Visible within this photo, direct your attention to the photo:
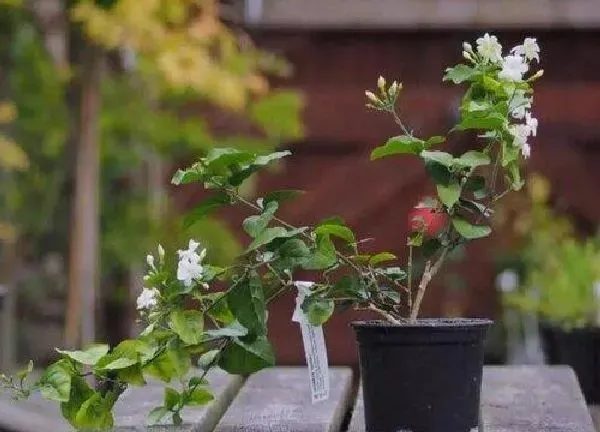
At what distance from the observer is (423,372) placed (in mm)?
1281

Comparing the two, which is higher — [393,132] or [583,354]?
[393,132]

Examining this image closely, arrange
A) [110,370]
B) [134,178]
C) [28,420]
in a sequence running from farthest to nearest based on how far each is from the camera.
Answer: [134,178], [28,420], [110,370]

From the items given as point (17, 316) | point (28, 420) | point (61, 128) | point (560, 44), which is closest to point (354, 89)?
point (560, 44)

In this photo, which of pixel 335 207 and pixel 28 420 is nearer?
pixel 28 420

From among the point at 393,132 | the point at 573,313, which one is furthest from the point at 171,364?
the point at 393,132

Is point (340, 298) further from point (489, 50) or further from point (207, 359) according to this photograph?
point (489, 50)

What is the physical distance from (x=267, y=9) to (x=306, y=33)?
203mm

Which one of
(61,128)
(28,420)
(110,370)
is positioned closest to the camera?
(110,370)

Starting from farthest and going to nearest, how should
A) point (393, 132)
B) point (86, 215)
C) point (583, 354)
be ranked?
point (393, 132) → point (86, 215) → point (583, 354)

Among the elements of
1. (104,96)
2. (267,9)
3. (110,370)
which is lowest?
(110,370)

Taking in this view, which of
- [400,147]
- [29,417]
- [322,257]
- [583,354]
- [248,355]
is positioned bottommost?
[583,354]

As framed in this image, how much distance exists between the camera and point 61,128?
473 cm

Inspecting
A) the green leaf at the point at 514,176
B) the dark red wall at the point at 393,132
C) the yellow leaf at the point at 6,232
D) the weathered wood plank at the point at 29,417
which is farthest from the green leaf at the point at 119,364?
the dark red wall at the point at 393,132

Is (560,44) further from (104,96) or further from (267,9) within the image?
(104,96)
